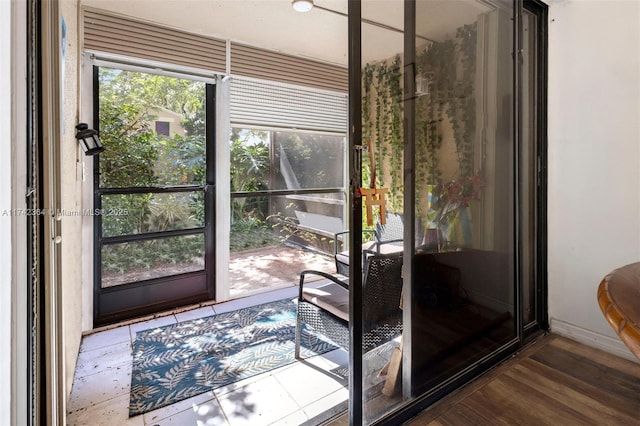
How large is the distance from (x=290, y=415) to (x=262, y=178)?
7.84ft

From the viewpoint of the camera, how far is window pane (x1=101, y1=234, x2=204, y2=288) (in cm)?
283

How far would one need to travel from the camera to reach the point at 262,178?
3.60 metres

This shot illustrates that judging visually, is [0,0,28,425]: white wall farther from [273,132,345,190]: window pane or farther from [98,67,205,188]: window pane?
[273,132,345,190]: window pane

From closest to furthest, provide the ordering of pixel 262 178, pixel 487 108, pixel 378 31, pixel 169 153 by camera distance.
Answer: pixel 378 31 < pixel 487 108 < pixel 169 153 < pixel 262 178

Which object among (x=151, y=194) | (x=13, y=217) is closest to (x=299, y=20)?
(x=151, y=194)

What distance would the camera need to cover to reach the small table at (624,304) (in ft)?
2.77

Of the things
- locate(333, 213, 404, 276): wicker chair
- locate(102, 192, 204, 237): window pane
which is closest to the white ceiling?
locate(333, 213, 404, 276): wicker chair

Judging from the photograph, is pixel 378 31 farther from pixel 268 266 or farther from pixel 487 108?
pixel 268 266

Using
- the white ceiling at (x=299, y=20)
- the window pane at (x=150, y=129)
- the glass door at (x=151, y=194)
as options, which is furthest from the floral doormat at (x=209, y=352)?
the white ceiling at (x=299, y=20)

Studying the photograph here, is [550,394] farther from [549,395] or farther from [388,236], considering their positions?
[388,236]

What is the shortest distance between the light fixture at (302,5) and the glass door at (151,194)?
1.13 metres

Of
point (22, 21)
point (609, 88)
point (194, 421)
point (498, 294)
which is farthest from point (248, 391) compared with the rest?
point (609, 88)

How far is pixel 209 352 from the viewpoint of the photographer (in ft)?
7.68

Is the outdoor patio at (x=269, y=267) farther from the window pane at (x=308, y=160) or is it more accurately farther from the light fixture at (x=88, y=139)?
the light fixture at (x=88, y=139)
